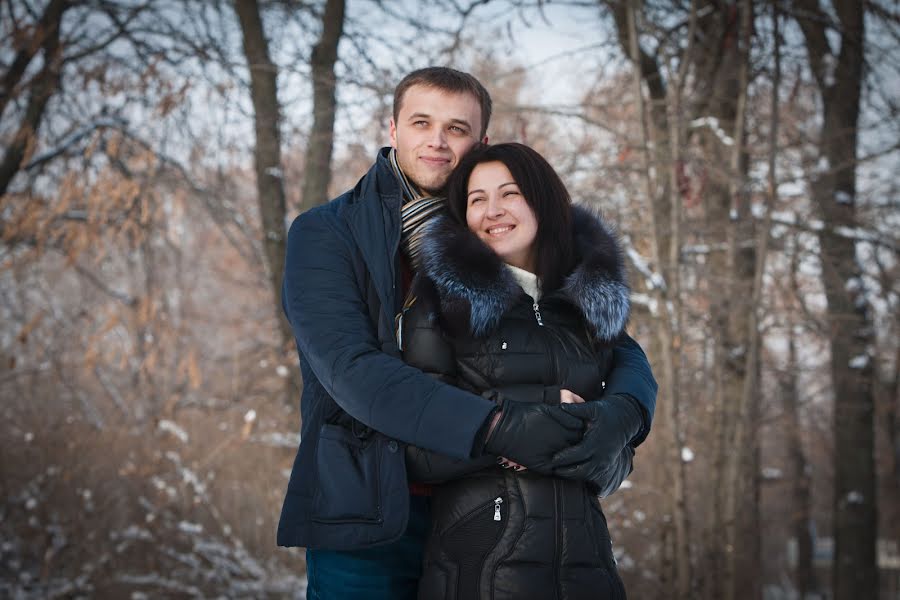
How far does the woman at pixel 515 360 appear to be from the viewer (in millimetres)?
1890

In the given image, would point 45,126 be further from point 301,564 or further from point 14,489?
point 301,564

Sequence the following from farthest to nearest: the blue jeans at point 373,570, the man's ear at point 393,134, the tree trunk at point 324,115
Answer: the tree trunk at point 324,115 < the man's ear at point 393,134 < the blue jeans at point 373,570

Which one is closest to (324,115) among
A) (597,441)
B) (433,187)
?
(433,187)

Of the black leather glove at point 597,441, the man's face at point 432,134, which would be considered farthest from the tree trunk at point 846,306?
the black leather glove at point 597,441

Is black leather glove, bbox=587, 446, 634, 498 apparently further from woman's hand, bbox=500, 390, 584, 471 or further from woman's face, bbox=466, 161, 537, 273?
woman's face, bbox=466, 161, 537, 273

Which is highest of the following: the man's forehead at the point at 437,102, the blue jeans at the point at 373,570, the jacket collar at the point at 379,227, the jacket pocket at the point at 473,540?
the man's forehead at the point at 437,102

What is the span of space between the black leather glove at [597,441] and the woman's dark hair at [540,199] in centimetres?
41

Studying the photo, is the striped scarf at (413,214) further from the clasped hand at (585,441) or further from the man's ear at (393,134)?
the clasped hand at (585,441)

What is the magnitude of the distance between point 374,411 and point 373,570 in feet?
1.64

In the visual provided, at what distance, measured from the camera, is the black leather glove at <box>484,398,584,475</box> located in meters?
1.80

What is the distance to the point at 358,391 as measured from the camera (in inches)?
73.4

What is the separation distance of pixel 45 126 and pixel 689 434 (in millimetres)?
6402

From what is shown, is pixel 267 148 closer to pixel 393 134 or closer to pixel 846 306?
pixel 393 134

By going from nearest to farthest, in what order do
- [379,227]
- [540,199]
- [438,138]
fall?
[379,227]
[540,199]
[438,138]
